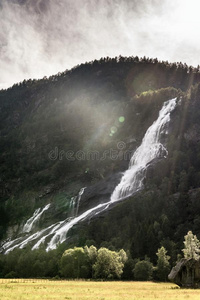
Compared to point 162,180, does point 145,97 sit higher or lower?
higher

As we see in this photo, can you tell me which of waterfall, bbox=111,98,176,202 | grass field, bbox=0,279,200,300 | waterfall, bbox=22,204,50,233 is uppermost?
waterfall, bbox=111,98,176,202

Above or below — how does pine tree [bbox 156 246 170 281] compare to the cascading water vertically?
below

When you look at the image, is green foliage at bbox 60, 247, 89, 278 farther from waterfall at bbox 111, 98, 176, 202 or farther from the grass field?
waterfall at bbox 111, 98, 176, 202

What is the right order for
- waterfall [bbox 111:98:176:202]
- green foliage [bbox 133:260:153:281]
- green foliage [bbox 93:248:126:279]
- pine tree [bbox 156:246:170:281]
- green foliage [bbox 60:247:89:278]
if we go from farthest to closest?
waterfall [bbox 111:98:176:202] < green foliage [bbox 60:247:89:278] < green foliage [bbox 133:260:153:281] < pine tree [bbox 156:246:170:281] < green foliage [bbox 93:248:126:279]

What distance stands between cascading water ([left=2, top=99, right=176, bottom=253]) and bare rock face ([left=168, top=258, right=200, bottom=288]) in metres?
62.2

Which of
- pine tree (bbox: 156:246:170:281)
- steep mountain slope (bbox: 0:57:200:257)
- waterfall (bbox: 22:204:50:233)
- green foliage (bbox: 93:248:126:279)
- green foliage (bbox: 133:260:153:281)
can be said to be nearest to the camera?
green foliage (bbox: 93:248:126:279)

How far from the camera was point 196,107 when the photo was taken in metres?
154

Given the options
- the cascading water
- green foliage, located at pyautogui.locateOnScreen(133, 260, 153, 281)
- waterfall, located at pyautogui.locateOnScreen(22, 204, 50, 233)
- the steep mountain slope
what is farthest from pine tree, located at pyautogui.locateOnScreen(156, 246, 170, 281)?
waterfall, located at pyautogui.locateOnScreen(22, 204, 50, 233)

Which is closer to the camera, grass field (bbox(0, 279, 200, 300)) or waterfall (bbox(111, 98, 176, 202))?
grass field (bbox(0, 279, 200, 300))

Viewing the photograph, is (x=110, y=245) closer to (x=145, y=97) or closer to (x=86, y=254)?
(x=86, y=254)

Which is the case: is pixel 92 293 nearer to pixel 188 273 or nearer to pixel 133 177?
pixel 188 273

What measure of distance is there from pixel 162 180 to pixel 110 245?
39.0 meters

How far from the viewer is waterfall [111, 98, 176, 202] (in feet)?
403

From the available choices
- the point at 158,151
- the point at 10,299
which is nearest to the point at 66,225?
the point at 158,151
